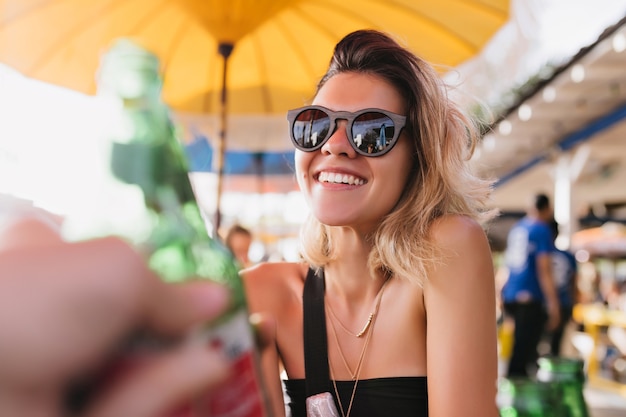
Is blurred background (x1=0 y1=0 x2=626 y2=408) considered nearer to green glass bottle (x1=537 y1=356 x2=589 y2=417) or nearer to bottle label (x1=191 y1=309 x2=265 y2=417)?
bottle label (x1=191 y1=309 x2=265 y2=417)

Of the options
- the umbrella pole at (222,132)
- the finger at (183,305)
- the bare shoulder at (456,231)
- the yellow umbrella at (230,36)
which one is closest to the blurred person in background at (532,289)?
the yellow umbrella at (230,36)

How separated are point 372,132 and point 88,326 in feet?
3.67

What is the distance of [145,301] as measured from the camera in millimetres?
325

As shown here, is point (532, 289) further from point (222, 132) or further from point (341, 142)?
point (341, 142)

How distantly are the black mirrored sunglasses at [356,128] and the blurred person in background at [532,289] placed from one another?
15.0 feet

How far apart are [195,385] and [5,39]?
2804mm

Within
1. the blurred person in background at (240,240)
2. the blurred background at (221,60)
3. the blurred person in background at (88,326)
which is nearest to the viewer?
the blurred person in background at (88,326)

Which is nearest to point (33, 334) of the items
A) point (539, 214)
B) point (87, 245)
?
point (87, 245)

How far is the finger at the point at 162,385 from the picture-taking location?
12.9 inches

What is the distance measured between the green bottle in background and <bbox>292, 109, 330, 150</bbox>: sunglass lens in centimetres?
88

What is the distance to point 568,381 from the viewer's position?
3.49 feet

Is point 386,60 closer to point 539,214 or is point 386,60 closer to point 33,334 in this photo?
point 33,334

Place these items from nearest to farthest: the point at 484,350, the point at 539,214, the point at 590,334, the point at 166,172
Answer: the point at 166,172
the point at 484,350
the point at 539,214
the point at 590,334

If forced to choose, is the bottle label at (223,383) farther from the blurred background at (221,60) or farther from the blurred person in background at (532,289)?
the blurred person in background at (532,289)
